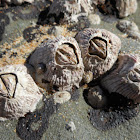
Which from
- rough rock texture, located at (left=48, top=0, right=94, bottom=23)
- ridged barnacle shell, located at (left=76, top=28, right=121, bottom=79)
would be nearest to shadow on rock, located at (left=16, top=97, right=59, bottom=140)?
ridged barnacle shell, located at (left=76, top=28, right=121, bottom=79)

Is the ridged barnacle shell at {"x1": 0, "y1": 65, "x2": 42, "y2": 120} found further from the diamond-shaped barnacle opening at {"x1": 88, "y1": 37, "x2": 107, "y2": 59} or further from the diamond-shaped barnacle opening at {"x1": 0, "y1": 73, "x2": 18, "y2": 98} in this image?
the diamond-shaped barnacle opening at {"x1": 88, "y1": 37, "x2": 107, "y2": 59}

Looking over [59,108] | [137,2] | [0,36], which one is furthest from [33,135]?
[137,2]

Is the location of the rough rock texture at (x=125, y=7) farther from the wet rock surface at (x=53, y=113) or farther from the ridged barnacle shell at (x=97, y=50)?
the ridged barnacle shell at (x=97, y=50)

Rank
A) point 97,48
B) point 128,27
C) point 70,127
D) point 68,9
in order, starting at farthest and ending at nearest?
point 128,27, point 68,9, point 97,48, point 70,127

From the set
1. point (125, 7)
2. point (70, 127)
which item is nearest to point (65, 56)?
point (70, 127)

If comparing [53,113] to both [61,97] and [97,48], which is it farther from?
[97,48]

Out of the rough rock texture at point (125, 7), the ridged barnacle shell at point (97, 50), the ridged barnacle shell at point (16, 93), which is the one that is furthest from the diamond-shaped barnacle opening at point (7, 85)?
the rough rock texture at point (125, 7)
